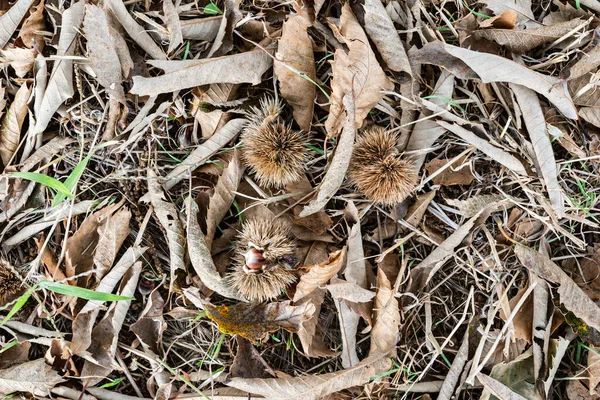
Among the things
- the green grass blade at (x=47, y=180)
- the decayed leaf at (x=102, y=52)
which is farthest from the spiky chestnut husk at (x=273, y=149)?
the green grass blade at (x=47, y=180)

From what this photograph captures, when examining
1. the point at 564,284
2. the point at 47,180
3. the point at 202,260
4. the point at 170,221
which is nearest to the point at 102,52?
the point at 47,180

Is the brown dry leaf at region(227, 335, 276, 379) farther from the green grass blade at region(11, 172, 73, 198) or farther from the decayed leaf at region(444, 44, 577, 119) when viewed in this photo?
the decayed leaf at region(444, 44, 577, 119)

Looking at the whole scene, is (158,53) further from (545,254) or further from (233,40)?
(545,254)

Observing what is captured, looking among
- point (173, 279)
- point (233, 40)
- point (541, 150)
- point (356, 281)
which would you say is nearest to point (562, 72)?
point (541, 150)

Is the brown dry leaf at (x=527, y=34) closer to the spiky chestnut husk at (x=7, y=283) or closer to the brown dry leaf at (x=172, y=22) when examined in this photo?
the brown dry leaf at (x=172, y=22)

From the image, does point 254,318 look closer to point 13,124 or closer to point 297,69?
point 297,69

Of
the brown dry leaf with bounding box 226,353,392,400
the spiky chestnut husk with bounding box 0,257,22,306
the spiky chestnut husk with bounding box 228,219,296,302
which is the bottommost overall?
the brown dry leaf with bounding box 226,353,392,400

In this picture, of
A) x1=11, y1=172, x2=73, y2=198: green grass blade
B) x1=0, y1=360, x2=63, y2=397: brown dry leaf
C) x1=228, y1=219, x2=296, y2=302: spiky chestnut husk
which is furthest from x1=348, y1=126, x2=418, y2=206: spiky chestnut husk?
x1=0, y1=360, x2=63, y2=397: brown dry leaf
